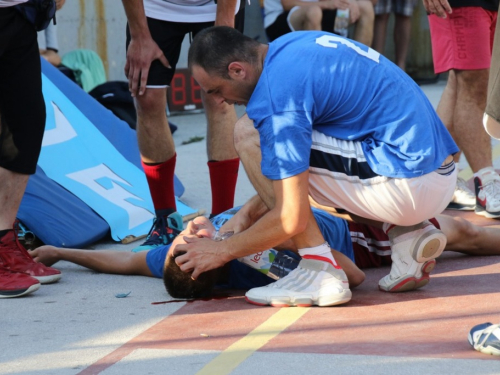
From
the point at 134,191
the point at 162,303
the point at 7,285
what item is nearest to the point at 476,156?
the point at 134,191

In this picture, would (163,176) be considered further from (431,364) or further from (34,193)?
(431,364)

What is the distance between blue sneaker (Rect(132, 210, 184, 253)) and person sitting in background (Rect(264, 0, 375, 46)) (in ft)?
18.1

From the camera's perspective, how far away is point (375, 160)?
3361 millimetres

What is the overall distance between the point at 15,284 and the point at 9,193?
0.39 meters

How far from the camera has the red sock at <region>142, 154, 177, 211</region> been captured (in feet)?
14.6

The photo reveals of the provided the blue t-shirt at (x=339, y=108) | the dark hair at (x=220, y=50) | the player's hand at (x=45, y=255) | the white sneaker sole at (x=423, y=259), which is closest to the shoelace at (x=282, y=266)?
the white sneaker sole at (x=423, y=259)

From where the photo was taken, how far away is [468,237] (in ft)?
13.1

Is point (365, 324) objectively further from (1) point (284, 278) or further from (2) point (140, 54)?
(2) point (140, 54)

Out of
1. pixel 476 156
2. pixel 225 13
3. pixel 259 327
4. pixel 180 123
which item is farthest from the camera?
pixel 180 123

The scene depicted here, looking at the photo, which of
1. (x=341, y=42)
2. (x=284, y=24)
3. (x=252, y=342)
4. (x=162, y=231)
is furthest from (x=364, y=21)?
(x=252, y=342)

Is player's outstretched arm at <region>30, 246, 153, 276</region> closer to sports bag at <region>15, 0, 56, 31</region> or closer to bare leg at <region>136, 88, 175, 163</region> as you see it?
bare leg at <region>136, 88, 175, 163</region>

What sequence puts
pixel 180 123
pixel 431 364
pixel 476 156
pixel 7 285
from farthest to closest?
pixel 180 123, pixel 476 156, pixel 7 285, pixel 431 364

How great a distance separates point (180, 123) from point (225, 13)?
4658 millimetres

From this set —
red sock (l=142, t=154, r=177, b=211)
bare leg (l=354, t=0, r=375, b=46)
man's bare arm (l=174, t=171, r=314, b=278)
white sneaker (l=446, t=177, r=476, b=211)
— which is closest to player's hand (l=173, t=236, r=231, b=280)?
man's bare arm (l=174, t=171, r=314, b=278)
